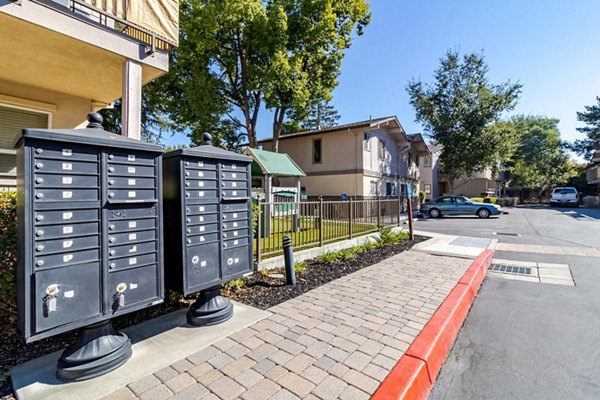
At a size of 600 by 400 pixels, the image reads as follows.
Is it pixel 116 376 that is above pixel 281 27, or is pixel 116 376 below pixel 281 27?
below

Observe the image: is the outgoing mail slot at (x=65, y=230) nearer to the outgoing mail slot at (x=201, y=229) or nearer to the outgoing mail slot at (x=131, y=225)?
the outgoing mail slot at (x=131, y=225)

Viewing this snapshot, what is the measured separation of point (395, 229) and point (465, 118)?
2083cm

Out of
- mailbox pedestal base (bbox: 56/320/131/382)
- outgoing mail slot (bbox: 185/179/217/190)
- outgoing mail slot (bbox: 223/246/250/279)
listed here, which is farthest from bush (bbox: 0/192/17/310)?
outgoing mail slot (bbox: 223/246/250/279)

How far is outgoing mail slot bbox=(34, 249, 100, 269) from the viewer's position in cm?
212

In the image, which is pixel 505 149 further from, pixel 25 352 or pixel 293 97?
pixel 25 352

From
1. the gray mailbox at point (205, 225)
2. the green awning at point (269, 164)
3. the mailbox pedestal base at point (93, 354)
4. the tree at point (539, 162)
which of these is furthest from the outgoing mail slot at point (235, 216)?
the tree at point (539, 162)

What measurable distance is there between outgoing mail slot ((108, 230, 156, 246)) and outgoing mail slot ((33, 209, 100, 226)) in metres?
0.22

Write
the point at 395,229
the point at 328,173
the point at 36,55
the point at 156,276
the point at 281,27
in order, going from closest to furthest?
1. the point at 156,276
2. the point at 36,55
3. the point at 395,229
4. the point at 281,27
5. the point at 328,173

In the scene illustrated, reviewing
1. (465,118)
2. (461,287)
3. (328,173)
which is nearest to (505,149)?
(465,118)

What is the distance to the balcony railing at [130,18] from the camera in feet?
13.9

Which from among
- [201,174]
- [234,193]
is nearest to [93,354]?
[201,174]

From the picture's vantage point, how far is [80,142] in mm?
2275

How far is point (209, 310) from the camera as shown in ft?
10.9

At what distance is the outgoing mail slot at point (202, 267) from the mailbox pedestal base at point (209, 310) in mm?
237
